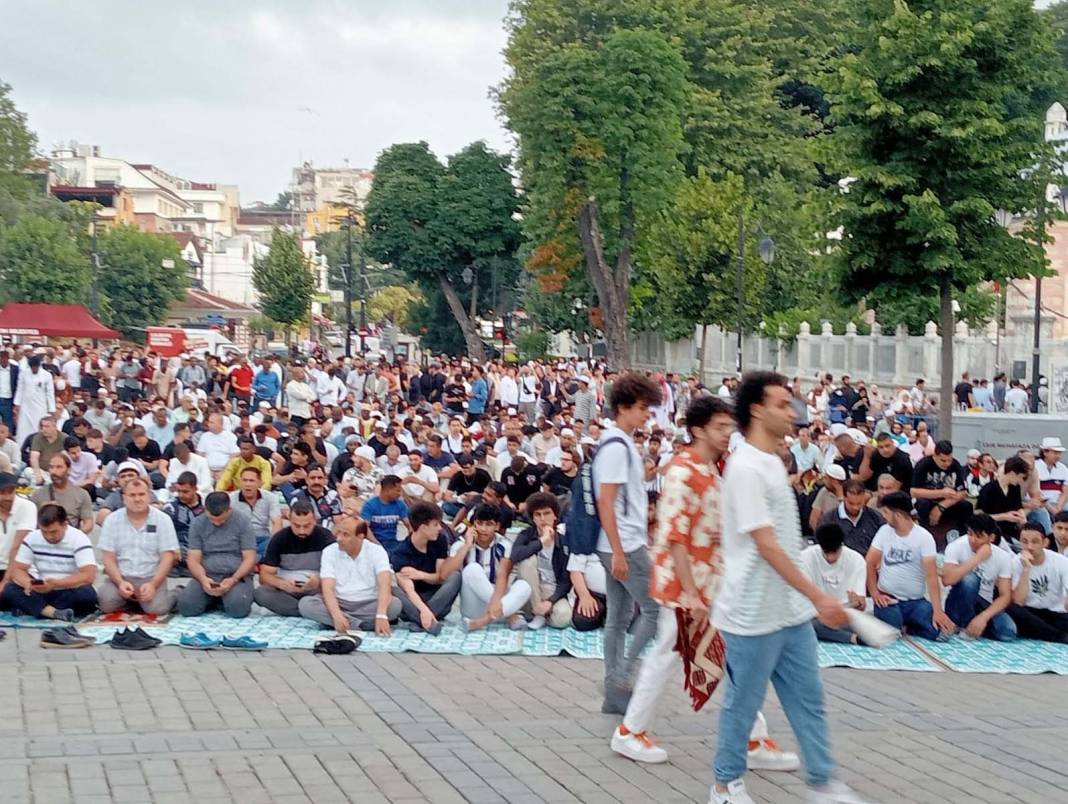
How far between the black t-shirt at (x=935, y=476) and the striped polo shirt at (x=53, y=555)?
27.2ft

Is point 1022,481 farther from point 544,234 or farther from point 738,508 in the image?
point 544,234

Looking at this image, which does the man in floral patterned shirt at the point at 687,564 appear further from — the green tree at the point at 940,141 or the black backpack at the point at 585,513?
the green tree at the point at 940,141

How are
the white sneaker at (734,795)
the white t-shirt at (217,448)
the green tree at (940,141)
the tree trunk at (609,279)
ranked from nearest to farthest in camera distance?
the white sneaker at (734,795)
the white t-shirt at (217,448)
the green tree at (940,141)
the tree trunk at (609,279)

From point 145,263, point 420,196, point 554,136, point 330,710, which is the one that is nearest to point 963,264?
point 330,710

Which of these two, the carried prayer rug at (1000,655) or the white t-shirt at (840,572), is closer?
the carried prayer rug at (1000,655)

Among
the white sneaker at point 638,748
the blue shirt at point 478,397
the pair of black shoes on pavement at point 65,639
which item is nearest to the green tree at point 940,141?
the blue shirt at point 478,397

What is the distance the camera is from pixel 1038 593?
1238cm

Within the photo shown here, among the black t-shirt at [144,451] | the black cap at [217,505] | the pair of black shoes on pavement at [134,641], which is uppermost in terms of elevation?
the black cap at [217,505]

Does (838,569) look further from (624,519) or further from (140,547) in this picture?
(140,547)

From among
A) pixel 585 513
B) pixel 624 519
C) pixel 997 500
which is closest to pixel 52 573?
pixel 585 513

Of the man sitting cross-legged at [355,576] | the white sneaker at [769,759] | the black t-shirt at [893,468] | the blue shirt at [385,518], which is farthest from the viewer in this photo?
the black t-shirt at [893,468]

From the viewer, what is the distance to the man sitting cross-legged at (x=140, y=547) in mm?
12086

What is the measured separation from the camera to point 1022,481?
15.6 m

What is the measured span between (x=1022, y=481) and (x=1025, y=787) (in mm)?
8753
